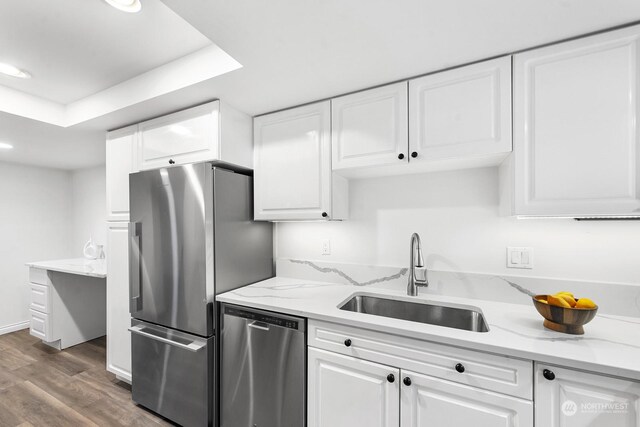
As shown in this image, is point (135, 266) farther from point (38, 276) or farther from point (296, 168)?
point (38, 276)

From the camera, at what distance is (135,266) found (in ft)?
6.53

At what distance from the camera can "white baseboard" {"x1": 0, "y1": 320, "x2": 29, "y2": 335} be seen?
3483 mm

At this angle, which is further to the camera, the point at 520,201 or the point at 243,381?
the point at 243,381

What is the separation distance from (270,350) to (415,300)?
0.89m

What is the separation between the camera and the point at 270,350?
1.55 metres

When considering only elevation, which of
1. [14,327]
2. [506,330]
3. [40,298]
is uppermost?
[506,330]

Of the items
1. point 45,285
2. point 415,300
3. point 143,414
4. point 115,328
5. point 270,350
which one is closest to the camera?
point 270,350

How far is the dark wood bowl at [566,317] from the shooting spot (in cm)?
108

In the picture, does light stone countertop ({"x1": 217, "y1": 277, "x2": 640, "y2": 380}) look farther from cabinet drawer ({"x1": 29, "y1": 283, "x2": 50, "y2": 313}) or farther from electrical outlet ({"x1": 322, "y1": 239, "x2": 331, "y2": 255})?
cabinet drawer ({"x1": 29, "y1": 283, "x2": 50, "y2": 313})

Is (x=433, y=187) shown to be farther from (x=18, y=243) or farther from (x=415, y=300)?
(x=18, y=243)

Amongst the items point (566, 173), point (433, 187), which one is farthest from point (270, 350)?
point (566, 173)

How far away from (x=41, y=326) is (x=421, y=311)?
3920 millimetres

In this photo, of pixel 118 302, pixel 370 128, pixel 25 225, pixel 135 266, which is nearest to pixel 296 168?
pixel 370 128

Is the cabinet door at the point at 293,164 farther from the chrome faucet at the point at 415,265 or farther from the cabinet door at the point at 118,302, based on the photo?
the cabinet door at the point at 118,302
